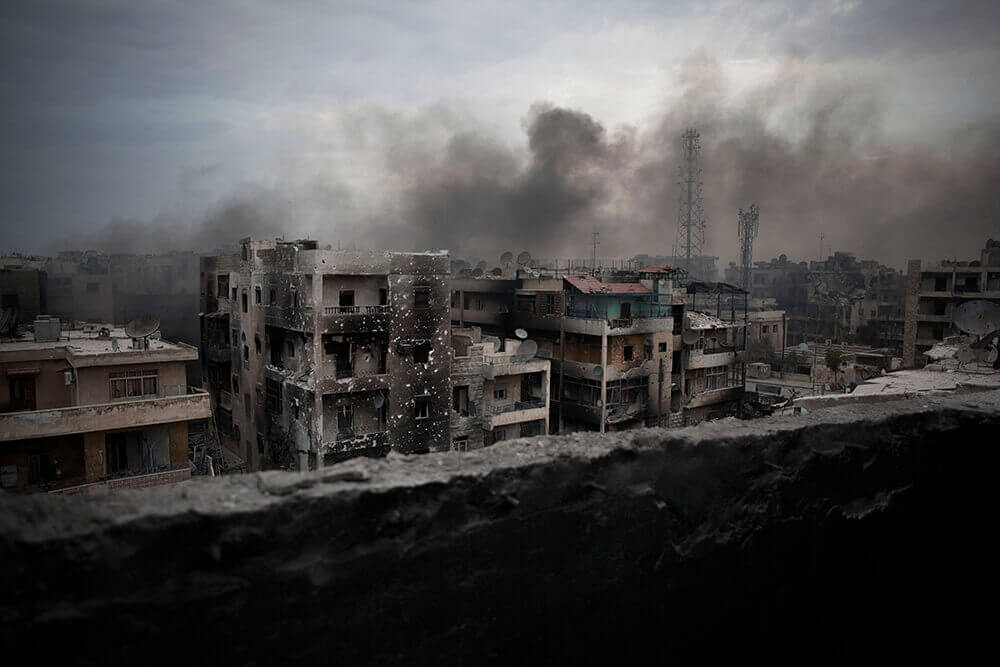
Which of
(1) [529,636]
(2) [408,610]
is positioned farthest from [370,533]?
(1) [529,636]

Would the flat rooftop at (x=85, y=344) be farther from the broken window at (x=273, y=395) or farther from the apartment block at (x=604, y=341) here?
the apartment block at (x=604, y=341)

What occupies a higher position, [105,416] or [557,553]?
[557,553]

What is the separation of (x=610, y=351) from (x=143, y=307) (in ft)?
83.6

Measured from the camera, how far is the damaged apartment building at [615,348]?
25.3 meters

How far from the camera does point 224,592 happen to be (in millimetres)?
2865

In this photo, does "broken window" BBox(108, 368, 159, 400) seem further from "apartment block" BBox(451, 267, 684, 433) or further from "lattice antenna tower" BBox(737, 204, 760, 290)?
"lattice antenna tower" BBox(737, 204, 760, 290)

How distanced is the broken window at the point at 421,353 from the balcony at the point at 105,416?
6.00 meters

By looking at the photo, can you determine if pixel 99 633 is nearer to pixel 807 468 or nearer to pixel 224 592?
pixel 224 592

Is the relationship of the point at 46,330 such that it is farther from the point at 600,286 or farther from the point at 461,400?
the point at 600,286

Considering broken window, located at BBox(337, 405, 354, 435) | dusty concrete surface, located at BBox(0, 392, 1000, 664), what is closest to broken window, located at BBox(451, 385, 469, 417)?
broken window, located at BBox(337, 405, 354, 435)

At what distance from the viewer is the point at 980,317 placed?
15.7 m

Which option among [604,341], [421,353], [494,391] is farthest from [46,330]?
[604,341]

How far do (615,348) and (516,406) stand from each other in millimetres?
4993

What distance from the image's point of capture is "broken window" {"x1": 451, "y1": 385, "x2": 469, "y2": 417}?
71.2 ft
